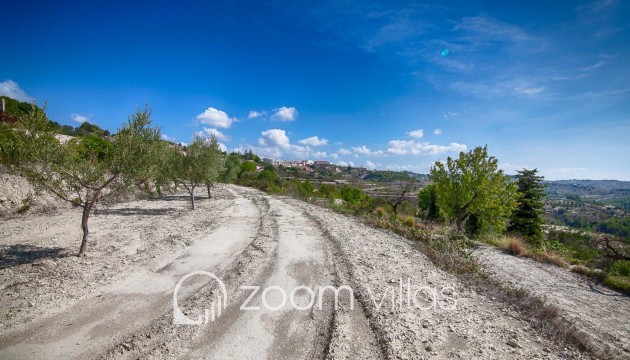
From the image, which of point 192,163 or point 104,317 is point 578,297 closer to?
point 104,317

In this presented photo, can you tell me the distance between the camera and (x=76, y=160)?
37.0 ft

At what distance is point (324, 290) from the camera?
905 cm

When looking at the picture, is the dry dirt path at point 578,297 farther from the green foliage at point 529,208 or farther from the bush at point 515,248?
the green foliage at point 529,208

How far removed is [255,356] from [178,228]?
1273cm

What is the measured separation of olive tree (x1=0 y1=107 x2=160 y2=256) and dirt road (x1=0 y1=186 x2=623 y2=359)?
8.83ft

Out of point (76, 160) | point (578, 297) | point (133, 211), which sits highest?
point (76, 160)

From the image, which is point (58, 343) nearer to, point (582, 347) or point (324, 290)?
point (324, 290)

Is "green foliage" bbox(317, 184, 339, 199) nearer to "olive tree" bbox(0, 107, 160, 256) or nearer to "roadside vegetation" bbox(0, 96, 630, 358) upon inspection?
"roadside vegetation" bbox(0, 96, 630, 358)

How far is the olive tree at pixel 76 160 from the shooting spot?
981 cm

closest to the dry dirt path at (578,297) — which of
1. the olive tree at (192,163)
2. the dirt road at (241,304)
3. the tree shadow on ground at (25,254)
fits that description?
the dirt road at (241,304)

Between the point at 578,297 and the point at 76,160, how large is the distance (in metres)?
21.6

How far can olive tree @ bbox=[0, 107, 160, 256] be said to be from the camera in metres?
9.81

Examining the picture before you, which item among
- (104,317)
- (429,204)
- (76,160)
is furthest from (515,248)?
(429,204)

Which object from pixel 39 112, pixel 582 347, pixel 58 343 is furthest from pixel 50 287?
pixel 582 347
